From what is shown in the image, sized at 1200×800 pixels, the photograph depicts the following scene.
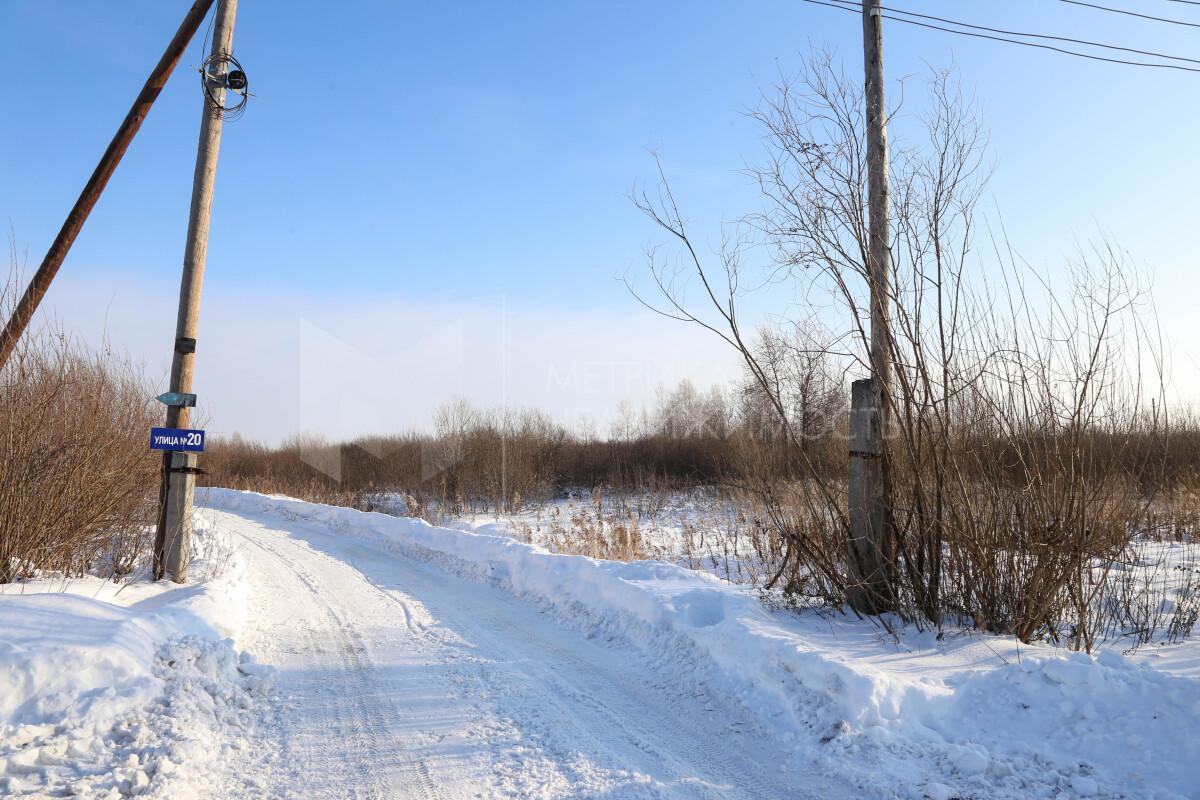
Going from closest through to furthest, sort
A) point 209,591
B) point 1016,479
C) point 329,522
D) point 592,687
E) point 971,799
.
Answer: point 971,799 < point 592,687 < point 1016,479 < point 209,591 < point 329,522

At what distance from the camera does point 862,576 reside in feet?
19.7

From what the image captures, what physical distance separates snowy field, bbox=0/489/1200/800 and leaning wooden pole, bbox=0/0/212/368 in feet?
14.1

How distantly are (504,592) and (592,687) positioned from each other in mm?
3935

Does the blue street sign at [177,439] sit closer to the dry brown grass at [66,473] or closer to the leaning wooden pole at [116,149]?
the dry brown grass at [66,473]

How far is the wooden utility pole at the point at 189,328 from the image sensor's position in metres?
7.73

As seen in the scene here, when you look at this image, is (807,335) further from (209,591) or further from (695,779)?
(209,591)

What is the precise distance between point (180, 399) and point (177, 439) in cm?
45

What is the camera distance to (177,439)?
771 centimetres

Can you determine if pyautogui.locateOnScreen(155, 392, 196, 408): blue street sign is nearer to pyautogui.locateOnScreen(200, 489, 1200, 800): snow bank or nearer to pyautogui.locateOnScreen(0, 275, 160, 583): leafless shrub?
pyautogui.locateOnScreen(0, 275, 160, 583): leafless shrub

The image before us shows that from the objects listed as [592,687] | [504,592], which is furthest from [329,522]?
[592,687]

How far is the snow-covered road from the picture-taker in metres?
3.69

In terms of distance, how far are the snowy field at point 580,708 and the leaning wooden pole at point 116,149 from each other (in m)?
4.31

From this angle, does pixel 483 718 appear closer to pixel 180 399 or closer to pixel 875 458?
pixel 875 458

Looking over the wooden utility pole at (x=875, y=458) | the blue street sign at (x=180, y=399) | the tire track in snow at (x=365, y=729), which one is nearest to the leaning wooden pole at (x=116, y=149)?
the blue street sign at (x=180, y=399)
